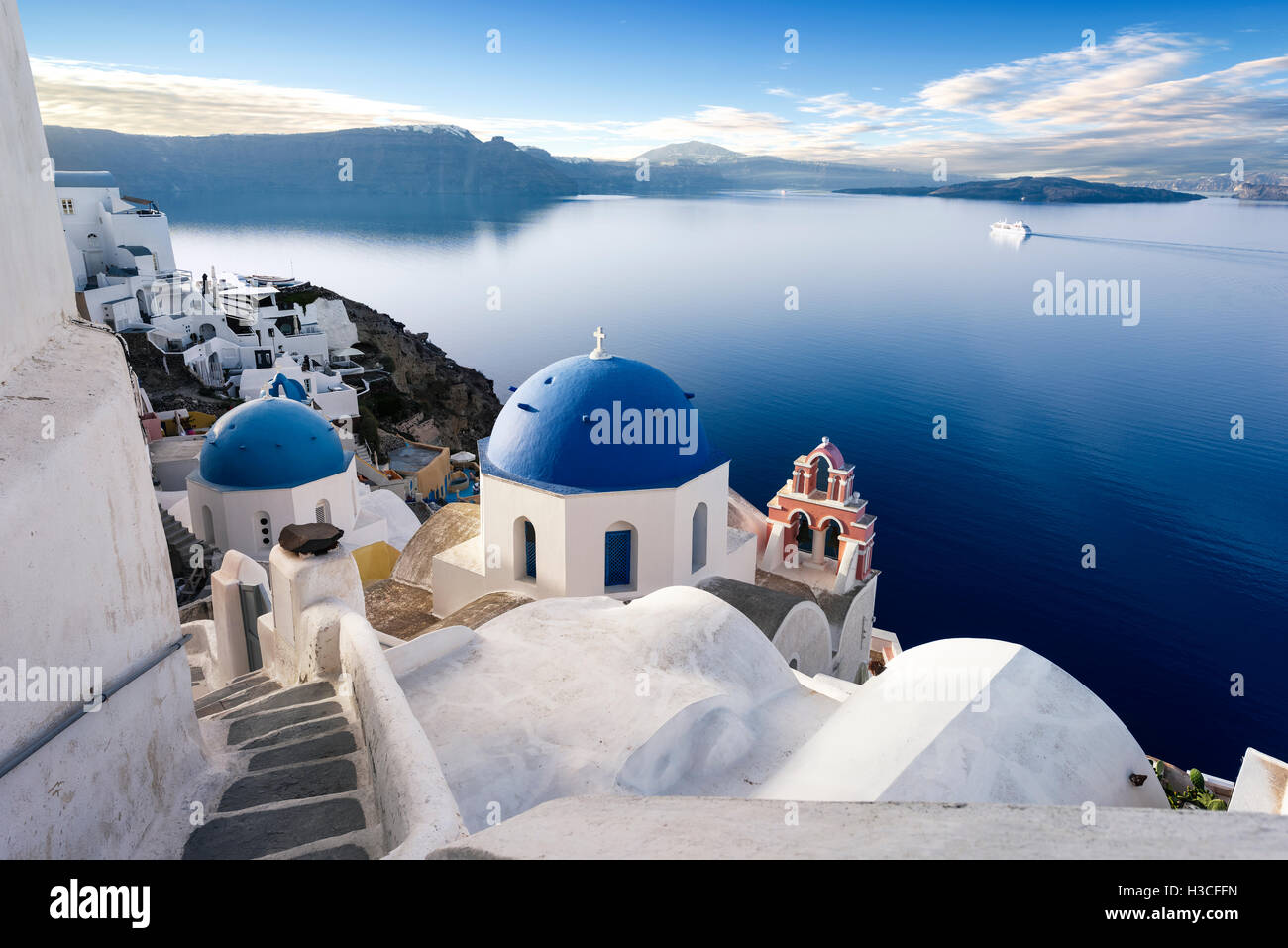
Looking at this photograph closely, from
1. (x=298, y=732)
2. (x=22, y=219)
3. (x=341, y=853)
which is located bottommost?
(x=298, y=732)

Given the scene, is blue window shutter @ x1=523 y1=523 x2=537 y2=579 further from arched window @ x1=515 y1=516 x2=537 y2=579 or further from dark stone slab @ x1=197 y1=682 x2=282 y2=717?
dark stone slab @ x1=197 y1=682 x2=282 y2=717

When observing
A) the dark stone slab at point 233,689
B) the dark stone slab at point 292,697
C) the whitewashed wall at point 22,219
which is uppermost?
the whitewashed wall at point 22,219

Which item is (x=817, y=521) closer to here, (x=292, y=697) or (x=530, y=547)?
(x=530, y=547)

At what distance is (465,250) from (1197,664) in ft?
389

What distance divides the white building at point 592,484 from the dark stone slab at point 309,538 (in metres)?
6.46

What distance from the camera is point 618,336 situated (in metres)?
62.8

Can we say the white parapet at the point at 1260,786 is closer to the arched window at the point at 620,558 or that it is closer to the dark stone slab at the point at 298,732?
the dark stone slab at the point at 298,732

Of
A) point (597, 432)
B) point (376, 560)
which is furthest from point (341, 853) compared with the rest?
point (376, 560)

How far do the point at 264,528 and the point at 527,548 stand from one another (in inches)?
339

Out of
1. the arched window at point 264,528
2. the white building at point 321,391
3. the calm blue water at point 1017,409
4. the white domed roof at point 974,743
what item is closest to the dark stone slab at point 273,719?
the white domed roof at point 974,743

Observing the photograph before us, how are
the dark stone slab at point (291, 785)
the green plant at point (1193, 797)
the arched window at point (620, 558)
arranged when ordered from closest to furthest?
1. the dark stone slab at point (291, 785)
2. the green plant at point (1193, 797)
3. the arched window at point (620, 558)

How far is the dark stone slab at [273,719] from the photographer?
550cm

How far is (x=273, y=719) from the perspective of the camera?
5664 millimetres
